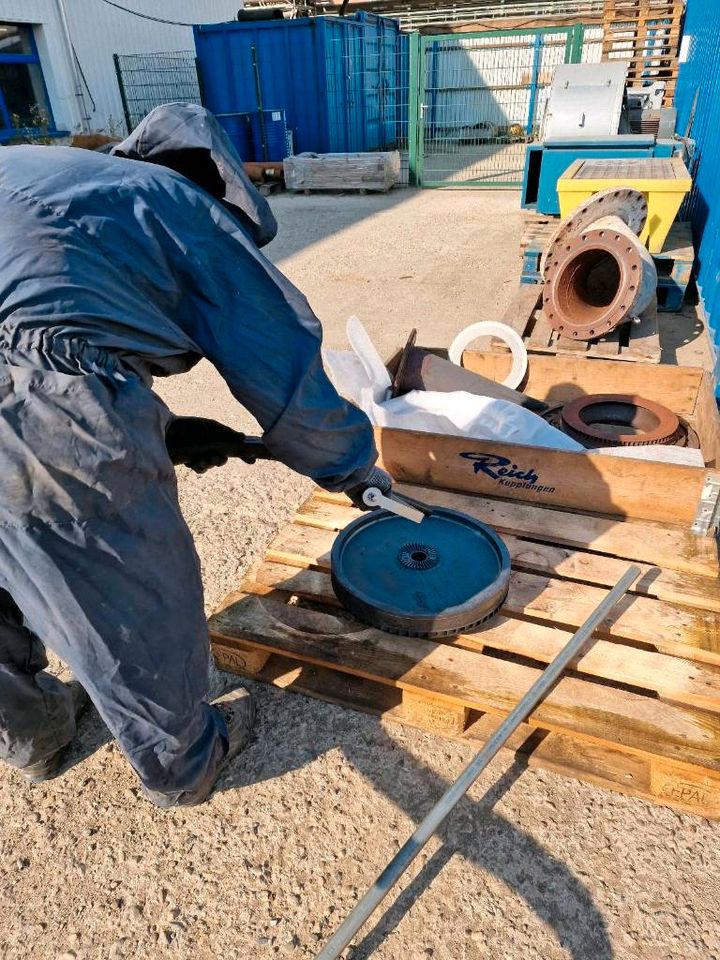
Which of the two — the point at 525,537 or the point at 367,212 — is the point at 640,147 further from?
the point at 525,537

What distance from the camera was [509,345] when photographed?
375 centimetres

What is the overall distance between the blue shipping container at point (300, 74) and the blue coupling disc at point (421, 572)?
12.6 meters

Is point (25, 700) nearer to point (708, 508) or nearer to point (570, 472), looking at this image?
point (570, 472)

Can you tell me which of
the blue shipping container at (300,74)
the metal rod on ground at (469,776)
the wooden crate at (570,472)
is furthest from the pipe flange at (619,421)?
the blue shipping container at (300,74)

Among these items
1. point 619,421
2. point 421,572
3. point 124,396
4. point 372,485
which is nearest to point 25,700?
point 124,396

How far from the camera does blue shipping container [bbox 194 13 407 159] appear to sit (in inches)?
492

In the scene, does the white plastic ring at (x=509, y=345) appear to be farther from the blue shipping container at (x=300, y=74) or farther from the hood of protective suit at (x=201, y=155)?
the blue shipping container at (x=300, y=74)

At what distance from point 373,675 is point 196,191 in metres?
1.48

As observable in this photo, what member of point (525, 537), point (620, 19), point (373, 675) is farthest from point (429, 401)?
point (620, 19)

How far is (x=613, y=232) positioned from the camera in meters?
3.88

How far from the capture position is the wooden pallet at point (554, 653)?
1956 millimetres

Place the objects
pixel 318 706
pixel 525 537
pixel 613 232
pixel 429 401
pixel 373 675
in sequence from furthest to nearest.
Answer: pixel 613 232 < pixel 429 401 < pixel 525 537 < pixel 318 706 < pixel 373 675

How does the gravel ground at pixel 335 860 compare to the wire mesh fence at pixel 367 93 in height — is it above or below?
below

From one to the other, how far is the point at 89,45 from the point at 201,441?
14782 mm
